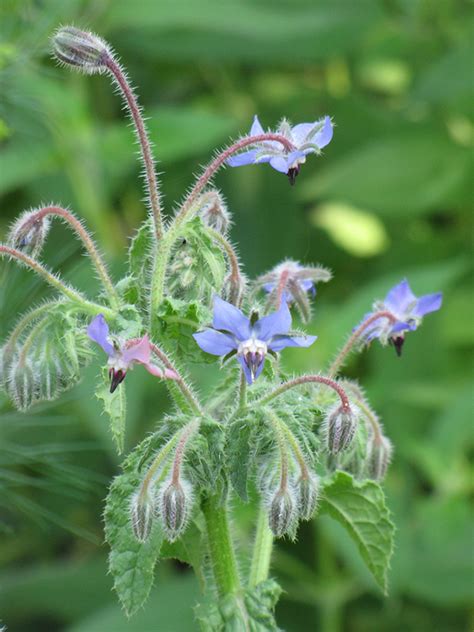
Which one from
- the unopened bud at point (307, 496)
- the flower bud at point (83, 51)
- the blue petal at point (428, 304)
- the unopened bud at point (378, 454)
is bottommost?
the unopened bud at point (307, 496)

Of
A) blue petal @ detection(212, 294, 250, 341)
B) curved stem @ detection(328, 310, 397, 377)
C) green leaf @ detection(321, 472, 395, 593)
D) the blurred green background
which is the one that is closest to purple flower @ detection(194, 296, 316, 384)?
blue petal @ detection(212, 294, 250, 341)

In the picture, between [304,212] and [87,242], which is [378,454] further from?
[304,212]

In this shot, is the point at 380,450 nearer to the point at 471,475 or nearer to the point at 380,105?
the point at 471,475

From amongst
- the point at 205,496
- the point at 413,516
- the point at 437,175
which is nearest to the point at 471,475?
the point at 413,516

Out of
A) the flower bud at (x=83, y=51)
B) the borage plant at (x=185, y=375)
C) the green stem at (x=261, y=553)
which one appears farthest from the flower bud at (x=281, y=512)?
the flower bud at (x=83, y=51)

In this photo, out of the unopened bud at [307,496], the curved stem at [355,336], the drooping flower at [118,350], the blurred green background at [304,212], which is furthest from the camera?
the blurred green background at [304,212]

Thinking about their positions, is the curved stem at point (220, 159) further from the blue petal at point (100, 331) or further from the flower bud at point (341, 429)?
the flower bud at point (341, 429)

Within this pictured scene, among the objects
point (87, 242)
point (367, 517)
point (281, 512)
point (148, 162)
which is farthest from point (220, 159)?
point (367, 517)
